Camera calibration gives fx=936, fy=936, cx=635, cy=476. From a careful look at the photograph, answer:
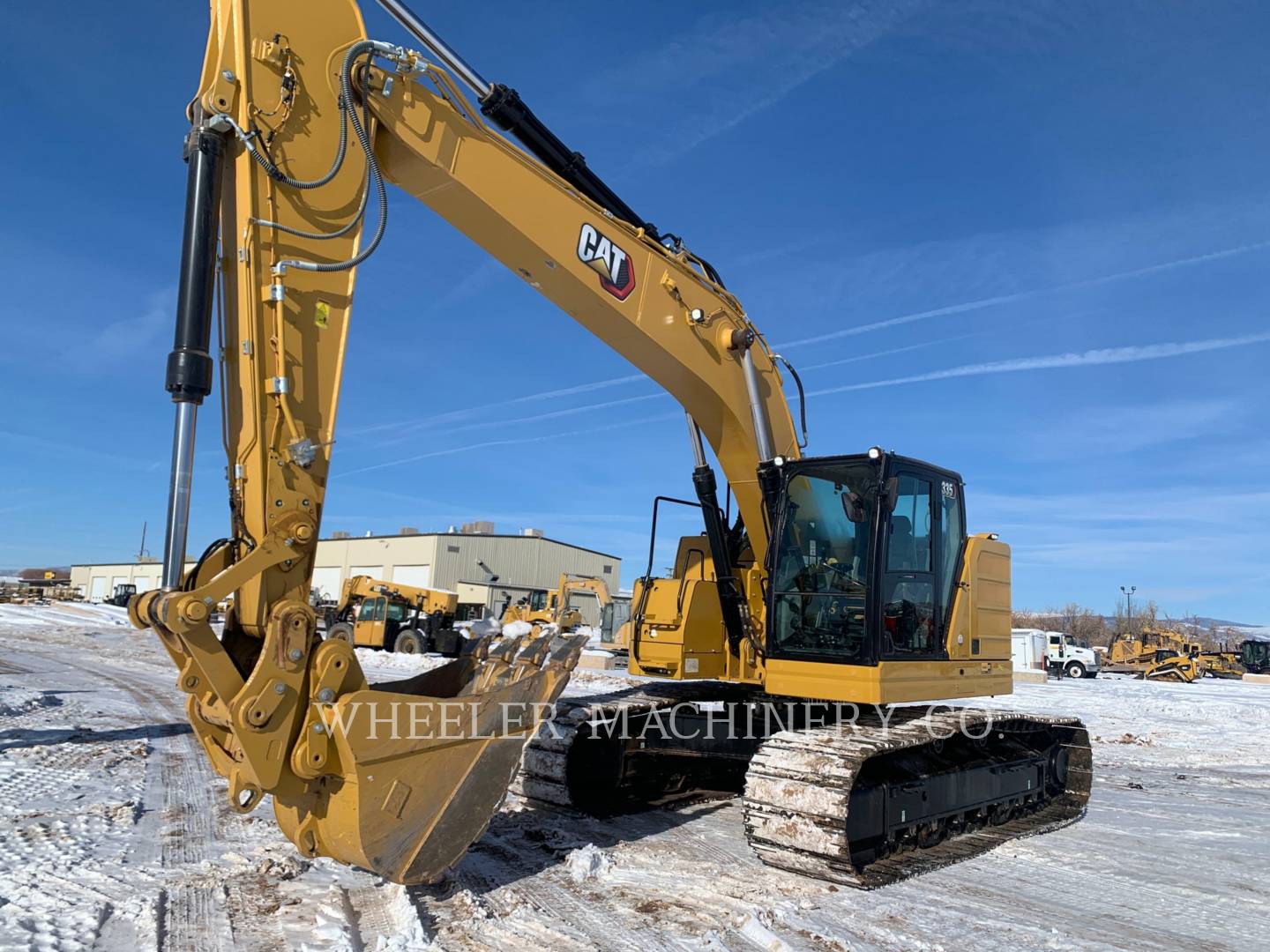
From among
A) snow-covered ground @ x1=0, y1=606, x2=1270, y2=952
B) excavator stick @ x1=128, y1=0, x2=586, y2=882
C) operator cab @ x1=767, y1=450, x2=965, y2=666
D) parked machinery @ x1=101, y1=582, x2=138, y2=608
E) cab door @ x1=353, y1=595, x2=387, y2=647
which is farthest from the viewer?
parked machinery @ x1=101, y1=582, x2=138, y2=608

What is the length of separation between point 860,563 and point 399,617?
26.4 m

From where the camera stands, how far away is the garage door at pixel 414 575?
5234 centimetres

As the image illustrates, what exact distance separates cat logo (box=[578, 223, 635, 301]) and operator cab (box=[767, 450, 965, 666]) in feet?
5.90

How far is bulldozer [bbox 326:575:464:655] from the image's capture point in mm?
29703

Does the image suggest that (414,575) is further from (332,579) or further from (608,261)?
(608,261)

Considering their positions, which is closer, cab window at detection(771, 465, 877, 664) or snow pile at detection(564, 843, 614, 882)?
snow pile at detection(564, 843, 614, 882)

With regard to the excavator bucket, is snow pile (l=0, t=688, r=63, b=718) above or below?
below

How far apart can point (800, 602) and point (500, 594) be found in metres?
47.0

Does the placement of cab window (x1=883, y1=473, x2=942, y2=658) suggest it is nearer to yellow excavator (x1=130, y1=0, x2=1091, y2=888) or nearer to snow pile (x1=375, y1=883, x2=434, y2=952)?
yellow excavator (x1=130, y1=0, x2=1091, y2=888)

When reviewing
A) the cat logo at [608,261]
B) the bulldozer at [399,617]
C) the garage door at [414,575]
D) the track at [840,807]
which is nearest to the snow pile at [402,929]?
the track at [840,807]

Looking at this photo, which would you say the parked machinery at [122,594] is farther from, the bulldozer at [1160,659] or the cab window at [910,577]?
the cab window at [910,577]

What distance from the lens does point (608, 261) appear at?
20.2 feet

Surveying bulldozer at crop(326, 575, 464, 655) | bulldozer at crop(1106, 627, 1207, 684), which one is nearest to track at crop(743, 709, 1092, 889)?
bulldozer at crop(326, 575, 464, 655)

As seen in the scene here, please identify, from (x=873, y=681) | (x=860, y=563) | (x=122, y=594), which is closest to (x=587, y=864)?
(x=873, y=681)
